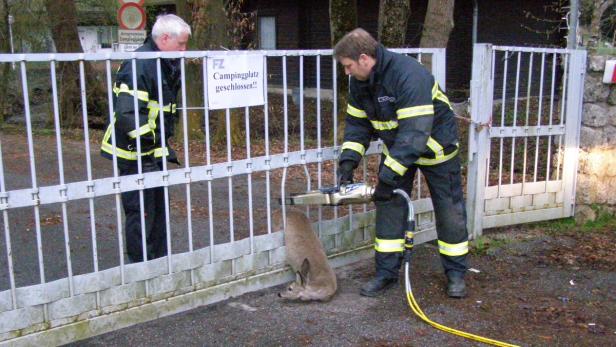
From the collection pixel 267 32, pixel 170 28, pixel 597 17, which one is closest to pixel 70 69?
pixel 267 32

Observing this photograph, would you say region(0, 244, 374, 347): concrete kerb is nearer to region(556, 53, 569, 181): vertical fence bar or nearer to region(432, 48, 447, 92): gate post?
region(432, 48, 447, 92): gate post

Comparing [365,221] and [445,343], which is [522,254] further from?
[445,343]

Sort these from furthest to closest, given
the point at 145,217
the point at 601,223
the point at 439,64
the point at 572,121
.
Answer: the point at 601,223 → the point at 572,121 → the point at 439,64 → the point at 145,217

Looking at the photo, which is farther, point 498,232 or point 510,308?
point 498,232

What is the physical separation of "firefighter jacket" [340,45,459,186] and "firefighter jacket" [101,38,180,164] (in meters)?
1.27

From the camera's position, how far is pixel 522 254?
5402mm

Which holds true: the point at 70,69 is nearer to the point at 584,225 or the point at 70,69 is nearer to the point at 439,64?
the point at 439,64

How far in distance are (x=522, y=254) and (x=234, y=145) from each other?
6.12 metres

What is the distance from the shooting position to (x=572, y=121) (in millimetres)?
6082

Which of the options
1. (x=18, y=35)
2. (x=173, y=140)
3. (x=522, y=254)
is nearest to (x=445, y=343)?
(x=522, y=254)

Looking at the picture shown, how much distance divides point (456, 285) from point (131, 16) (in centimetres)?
772

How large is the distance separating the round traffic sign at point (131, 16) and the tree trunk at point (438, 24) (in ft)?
15.2

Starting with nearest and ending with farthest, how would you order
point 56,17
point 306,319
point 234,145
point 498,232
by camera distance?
1. point 306,319
2. point 498,232
3. point 234,145
4. point 56,17

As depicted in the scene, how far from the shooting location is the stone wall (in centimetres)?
604
